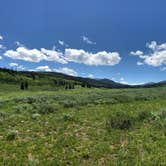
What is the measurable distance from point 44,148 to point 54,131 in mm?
2668

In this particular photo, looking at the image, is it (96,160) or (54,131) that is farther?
(54,131)

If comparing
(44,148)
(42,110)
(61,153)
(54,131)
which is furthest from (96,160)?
(42,110)

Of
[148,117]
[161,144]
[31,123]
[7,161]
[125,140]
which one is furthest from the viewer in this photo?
[148,117]

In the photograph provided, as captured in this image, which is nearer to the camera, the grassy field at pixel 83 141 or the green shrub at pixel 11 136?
the grassy field at pixel 83 141

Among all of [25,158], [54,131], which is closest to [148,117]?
[54,131]

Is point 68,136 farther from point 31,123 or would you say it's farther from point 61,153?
point 31,123

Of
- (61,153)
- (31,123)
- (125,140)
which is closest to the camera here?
(61,153)

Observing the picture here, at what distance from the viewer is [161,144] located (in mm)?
9797

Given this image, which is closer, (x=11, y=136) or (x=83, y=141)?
(x=83, y=141)

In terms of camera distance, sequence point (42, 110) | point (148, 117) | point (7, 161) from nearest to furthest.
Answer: point (7, 161) → point (148, 117) → point (42, 110)

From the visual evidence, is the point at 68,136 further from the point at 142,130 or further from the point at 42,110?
the point at 42,110

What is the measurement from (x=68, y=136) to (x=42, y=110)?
739 centimetres

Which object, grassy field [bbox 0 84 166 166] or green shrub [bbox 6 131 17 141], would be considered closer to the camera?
grassy field [bbox 0 84 166 166]

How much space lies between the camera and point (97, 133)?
11.7 metres
